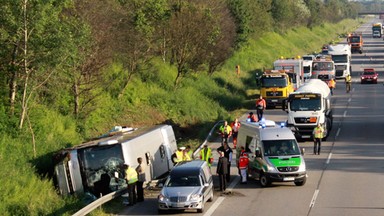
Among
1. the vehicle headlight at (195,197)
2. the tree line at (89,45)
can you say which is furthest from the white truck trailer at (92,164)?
the tree line at (89,45)

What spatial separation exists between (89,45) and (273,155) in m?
11.3

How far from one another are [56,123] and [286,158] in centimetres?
1142

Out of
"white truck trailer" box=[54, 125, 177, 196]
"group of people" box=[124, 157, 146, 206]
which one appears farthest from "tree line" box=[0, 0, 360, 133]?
"group of people" box=[124, 157, 146, 206]

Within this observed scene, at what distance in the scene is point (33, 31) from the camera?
31.2 m

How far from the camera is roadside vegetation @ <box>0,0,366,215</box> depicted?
98.9ft

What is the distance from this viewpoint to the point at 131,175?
86.3 feet

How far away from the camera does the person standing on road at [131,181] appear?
1035 inches

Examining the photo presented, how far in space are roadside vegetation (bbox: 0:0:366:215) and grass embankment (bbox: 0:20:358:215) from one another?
7 cm

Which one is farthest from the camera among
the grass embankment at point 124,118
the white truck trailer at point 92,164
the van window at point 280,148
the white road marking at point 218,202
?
the van window at point 280,148

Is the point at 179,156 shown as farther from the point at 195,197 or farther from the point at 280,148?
the point at 195,197

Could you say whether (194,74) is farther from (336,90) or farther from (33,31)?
(33,31)

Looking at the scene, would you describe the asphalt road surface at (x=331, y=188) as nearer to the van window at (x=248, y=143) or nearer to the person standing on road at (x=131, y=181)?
the person standing on road at (x=131, y=181)

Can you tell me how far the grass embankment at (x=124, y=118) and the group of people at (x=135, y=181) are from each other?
0.65 meters

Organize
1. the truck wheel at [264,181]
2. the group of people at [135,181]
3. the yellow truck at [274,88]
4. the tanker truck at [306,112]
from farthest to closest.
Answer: the yellow truck at [274,88], the tanker truck at [306,112], the truck wheel at [264,181], the group of people at [135,181]
